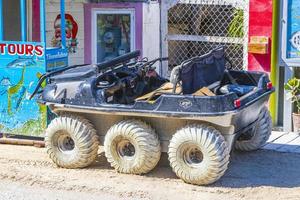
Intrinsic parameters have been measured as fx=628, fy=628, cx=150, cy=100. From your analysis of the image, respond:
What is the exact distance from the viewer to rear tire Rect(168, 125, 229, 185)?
6219 mm

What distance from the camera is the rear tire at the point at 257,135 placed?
7527mm

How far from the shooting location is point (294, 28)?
8.49 m

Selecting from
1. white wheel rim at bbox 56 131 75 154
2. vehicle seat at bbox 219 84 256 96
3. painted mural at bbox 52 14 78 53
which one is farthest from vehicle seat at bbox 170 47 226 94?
painted mural at bbox 52 14 78 53

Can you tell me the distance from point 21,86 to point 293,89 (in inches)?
143

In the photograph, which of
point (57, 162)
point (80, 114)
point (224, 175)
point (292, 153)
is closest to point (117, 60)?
point (80, 114)

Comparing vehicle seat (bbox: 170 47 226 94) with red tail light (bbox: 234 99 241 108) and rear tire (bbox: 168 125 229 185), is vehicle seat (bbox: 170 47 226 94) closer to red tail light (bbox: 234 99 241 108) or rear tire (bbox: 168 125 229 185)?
rear tire (bbox: 168 125 229 185)

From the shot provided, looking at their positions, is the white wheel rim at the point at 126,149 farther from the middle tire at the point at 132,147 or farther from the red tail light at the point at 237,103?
the red tail light at the point at 237,103

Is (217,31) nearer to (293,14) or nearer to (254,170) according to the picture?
(293,14)

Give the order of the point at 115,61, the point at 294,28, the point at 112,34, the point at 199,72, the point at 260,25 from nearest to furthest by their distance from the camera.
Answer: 1. the point at 199,72
2. the point at 115,61
3. the point at 294,28
4. the point at 260,25
5. the point at 112,34

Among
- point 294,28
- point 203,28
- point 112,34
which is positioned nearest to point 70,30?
point 112,34

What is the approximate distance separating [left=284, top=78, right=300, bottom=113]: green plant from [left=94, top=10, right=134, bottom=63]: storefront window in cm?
266

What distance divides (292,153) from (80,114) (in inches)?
105

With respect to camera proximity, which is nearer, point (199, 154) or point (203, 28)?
point (199, 154)

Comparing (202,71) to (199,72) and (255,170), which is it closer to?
(199,72)
